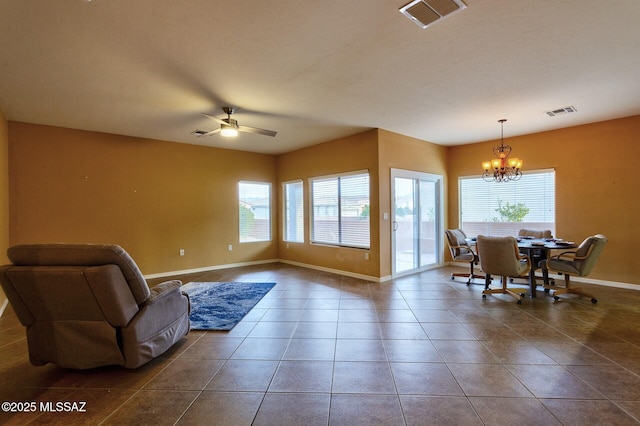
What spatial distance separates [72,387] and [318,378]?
186cm

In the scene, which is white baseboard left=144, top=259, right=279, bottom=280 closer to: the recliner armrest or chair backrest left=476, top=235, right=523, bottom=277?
the recliner armrest

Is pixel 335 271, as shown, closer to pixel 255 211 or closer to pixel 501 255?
pixel 255 211

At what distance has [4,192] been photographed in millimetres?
4137

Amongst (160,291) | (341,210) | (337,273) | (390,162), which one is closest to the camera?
(160,291)

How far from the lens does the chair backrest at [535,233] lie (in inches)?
199

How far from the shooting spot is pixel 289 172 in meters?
7.13

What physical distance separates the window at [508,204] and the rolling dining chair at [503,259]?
6.23 feet

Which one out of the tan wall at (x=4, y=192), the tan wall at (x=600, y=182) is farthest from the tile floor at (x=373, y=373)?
the tan wall at (x=600, y=182)

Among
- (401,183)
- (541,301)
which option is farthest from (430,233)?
(541,301)

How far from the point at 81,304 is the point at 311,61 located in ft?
9.38

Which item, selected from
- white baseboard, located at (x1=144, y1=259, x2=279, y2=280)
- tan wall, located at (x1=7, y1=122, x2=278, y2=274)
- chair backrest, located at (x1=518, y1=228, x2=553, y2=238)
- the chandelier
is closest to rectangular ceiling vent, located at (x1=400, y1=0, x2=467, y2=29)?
the chandelier

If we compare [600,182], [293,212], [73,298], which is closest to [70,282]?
[73,298]

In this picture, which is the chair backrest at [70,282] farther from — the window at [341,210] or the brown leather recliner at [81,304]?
the window at [341,210]

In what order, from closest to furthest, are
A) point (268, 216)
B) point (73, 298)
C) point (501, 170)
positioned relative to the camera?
point (73, 298), point (501, 170), point (268, 216)
